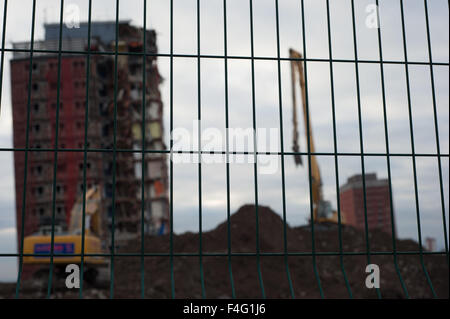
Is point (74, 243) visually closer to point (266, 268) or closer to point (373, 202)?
point (266, 268)

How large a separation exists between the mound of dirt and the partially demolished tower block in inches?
359

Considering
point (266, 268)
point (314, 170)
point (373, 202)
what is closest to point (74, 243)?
point (266, 268)

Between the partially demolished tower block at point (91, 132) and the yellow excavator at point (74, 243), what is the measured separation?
1636cm

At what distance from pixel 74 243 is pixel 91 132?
23783 mm

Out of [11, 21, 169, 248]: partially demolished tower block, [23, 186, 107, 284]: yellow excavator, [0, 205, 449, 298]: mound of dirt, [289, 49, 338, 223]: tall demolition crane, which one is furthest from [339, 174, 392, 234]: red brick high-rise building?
[23, 186, 107, 284]: yellow excavator

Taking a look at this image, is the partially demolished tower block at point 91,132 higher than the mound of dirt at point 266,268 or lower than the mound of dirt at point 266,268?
higher

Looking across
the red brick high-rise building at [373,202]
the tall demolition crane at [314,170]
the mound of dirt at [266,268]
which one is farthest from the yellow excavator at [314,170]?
the red brick high-rise building at [373,202]

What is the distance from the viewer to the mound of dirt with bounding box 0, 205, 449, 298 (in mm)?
26219

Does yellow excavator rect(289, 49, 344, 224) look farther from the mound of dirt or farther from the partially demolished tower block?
the partially demolished tower block

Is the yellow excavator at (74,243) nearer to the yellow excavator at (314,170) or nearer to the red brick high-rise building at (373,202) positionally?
the yellow excavator at (314,170)

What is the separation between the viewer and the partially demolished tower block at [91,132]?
4173cm

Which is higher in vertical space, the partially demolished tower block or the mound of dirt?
the partially demolished tower block

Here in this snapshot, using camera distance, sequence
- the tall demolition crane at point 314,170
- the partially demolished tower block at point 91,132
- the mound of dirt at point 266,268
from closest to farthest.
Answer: the mound of dirt at point 266,268 → the tall demolition crane at point 314,170 → the partially demolished tower block at point 91,132
